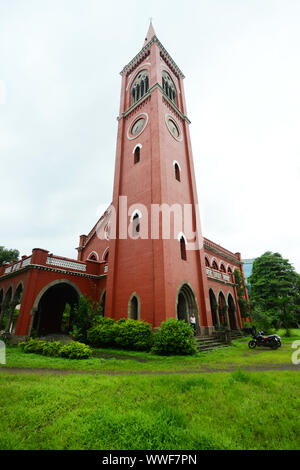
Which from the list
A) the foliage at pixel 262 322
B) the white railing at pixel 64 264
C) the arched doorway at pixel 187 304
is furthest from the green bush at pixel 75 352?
the foliage at pixel 262 322

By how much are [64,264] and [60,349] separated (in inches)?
294

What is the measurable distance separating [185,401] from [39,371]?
4481 millimetres

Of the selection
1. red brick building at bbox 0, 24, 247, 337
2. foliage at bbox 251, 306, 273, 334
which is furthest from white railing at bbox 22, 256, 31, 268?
foliage at bbox 251, 306, 273, 334

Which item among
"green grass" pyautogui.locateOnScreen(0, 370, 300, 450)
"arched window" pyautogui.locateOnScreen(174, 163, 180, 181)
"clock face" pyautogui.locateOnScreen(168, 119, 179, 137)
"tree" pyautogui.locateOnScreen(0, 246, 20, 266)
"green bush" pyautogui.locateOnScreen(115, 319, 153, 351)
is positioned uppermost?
"clock face" pyautogui.locateOnScreen(168, 119, 179, 137)

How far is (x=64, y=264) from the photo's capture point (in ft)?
48.7

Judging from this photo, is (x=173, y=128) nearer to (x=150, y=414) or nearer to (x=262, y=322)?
(x=262, y=322)

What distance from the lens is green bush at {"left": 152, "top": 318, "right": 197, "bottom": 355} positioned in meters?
8.88

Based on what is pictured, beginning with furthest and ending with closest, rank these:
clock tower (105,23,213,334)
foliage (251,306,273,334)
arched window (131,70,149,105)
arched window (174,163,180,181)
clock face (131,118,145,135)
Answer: arched window (131,70,149,105)
foliage (251,306,273,334)
clock face (131,118,145,135)
arched window (174,163,180,181)
clock tower (105,23,213,334)

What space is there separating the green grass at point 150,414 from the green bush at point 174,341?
172 inches

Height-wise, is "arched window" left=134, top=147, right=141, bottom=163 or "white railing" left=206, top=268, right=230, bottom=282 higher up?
"arched window" left=134, top=147, right=141, bottom=163

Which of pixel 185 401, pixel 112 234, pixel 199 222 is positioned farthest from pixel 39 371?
pixel 199 222

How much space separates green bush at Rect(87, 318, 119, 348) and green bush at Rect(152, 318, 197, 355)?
259 centimetres

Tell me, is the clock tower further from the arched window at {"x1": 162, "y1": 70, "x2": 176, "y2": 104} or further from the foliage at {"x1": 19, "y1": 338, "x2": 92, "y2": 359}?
the foliage at {"x1": 19, "y1": 338, "x2": 92, "y2": 359}
